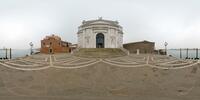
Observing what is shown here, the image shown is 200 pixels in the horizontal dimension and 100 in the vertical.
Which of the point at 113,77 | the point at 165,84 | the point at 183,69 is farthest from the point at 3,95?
the point at 183,69

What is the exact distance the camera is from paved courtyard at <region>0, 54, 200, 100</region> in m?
13.2

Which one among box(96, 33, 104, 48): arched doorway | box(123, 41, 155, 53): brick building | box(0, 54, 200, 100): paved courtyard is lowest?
box(0, 54, 200, 100): paved courtyard

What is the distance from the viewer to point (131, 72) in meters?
20.0

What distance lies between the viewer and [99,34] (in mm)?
47312

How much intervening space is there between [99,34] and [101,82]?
102 feet

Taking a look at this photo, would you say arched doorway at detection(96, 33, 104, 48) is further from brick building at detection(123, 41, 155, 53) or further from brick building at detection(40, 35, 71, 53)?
brick building at detection(40, 35, 71, 53)

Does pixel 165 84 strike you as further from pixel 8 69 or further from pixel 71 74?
pixel 8 69

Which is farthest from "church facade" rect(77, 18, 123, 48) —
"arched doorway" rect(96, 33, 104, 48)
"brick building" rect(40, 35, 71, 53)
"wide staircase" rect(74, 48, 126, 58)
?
"wide staircase" rect(74, 48, 126, 58)

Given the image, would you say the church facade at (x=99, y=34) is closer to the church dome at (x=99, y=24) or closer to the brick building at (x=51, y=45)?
the church dome at (x=99, y=24)

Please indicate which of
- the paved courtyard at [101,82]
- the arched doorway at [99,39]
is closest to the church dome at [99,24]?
the arched doorway at [99,39]

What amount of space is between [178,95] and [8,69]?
1397cm

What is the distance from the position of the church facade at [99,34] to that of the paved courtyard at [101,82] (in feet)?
78.7

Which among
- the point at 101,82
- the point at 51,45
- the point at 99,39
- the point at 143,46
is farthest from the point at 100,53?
the point at 101,82

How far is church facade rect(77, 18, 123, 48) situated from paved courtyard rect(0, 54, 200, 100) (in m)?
24.0
